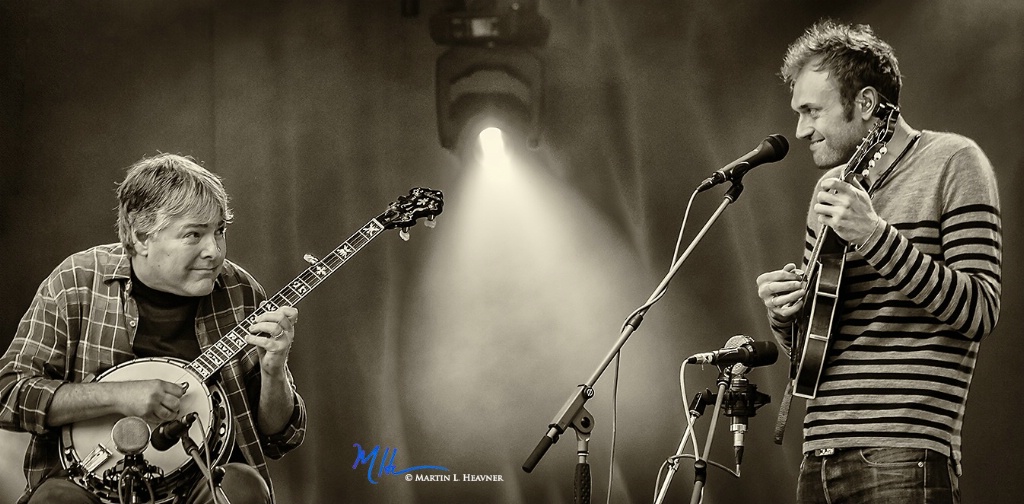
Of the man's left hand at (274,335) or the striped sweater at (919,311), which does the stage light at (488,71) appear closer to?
the man's left hand at (274,335)

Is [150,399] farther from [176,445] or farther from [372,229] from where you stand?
[372,229]

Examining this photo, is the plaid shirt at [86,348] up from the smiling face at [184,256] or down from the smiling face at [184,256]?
down

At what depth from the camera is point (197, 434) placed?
111 inches

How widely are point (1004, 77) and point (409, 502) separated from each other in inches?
135

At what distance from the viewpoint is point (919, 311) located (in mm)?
2154

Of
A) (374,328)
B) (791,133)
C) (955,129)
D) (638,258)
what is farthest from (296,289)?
(955,129)

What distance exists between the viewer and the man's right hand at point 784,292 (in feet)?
7.43

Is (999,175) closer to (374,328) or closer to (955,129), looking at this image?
(955,129)

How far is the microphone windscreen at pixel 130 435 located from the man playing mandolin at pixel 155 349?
0.05 metres

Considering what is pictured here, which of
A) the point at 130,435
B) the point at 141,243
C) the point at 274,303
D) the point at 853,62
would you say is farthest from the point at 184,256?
the point at 853,62

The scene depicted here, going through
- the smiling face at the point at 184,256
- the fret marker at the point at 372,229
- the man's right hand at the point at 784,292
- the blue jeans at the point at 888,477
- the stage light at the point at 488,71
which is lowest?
the blue jeans at the point at 888,477

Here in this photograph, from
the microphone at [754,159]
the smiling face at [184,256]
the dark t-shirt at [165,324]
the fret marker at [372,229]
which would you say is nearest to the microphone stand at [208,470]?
the dark t-shirt at [165,324]

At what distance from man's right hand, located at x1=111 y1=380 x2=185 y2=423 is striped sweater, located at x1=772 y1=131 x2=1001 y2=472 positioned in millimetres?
1786

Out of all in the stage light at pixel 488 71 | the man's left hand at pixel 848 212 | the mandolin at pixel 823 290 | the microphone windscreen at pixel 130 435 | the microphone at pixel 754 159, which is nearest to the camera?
the man's left hand at pixel 848 212
